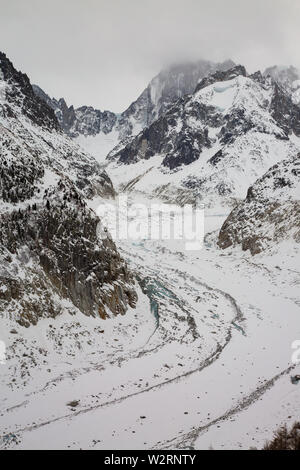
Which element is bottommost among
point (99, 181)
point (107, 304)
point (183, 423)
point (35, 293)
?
point (183, 423)

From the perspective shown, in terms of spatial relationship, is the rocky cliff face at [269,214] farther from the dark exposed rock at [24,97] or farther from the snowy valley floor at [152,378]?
the dark exposed rock at [24,97]

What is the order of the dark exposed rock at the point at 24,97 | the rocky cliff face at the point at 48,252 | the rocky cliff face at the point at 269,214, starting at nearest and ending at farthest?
1. the rocky cliff face at the point at 48,252
2. the rocky cliff face at the point at 269,214
3. the dark exposed rock at the point at 24,97

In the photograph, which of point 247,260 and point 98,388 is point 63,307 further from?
point 247,260

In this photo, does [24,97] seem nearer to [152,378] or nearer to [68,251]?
[68,251]

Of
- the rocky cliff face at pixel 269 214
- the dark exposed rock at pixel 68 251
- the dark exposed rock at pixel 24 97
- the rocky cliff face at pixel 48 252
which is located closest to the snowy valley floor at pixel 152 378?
the rocky cliff face at pixel 48 252

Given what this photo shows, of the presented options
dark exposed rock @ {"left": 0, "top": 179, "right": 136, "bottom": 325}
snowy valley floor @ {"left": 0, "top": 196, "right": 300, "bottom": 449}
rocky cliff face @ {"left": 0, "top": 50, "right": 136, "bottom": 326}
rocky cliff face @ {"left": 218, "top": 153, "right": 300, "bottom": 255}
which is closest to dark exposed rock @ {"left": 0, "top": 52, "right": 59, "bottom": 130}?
rocky cliff face @ {"left": 218, "top": 153, "right": 300, "bottom": 255}

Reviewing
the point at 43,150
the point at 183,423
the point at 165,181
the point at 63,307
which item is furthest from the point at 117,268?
the point at 165,181
